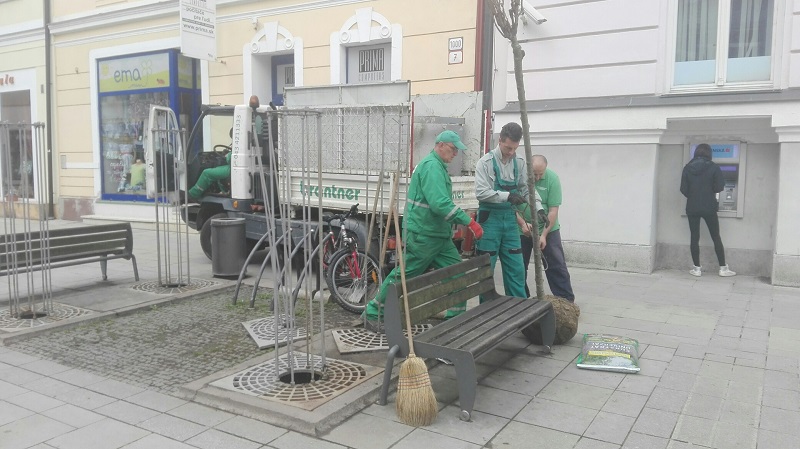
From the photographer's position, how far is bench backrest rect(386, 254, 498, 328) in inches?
167

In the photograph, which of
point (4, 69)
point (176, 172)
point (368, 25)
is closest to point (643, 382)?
point (176, 172)

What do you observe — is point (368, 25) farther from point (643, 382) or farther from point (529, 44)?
point (643, 382)

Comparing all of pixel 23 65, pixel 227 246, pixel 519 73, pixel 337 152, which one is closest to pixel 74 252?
pixel 227 246

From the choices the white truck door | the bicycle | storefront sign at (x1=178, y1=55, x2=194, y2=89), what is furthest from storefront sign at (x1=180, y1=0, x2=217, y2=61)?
the bicycle

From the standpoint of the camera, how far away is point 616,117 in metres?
8.55

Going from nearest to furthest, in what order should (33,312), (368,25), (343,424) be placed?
1. (343,424)
2. (33,312)
3. (368,25)

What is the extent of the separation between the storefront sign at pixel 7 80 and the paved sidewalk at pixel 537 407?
13.3 meters

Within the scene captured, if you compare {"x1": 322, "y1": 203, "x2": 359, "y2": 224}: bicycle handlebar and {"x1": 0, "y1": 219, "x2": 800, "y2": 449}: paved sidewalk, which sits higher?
{"x1": 322, "y1": 203, "x2": 359, "y2": 224}: bicycle handlebar

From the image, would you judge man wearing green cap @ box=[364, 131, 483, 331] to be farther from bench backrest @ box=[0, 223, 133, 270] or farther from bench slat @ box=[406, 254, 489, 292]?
bench backrest @ box=[0, 223, 133, 270]

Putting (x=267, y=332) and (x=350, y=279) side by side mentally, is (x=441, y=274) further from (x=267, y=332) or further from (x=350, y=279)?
(x=350, y=279)

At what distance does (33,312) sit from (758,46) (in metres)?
8.71

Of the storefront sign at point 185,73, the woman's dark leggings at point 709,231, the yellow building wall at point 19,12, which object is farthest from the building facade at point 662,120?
the yellow building wall at point 19,12

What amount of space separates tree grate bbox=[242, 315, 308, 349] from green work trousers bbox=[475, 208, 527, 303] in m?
1.59

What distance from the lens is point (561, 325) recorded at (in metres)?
5.32
